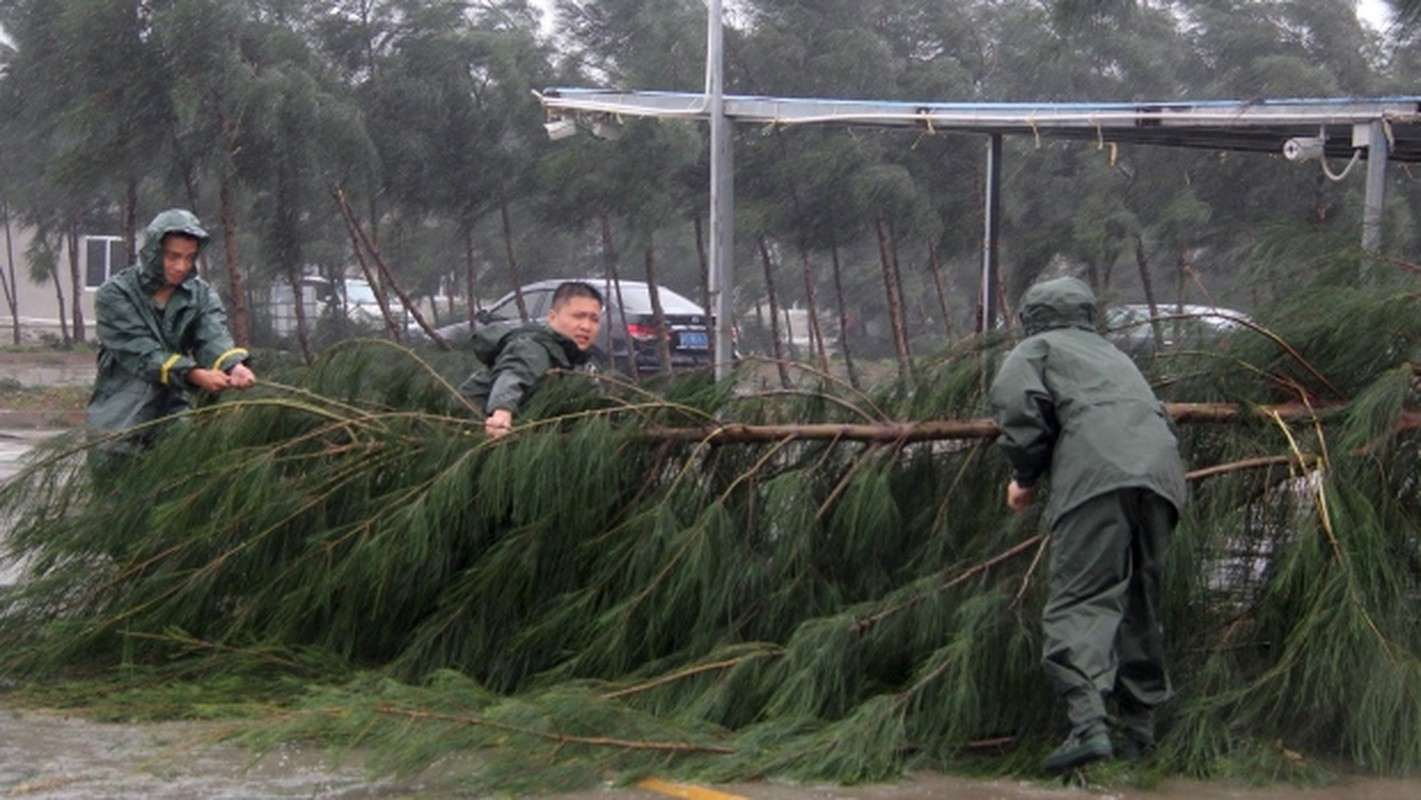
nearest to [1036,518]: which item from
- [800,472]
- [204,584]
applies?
[800,472]

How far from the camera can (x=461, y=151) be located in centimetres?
1692

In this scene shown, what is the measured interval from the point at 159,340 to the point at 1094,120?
5824mm

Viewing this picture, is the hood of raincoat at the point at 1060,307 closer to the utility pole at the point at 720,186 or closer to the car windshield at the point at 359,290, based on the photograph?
the utility pole at the point at 720,186

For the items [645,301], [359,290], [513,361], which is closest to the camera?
[513,361]

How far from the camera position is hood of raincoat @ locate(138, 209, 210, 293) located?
6457mm

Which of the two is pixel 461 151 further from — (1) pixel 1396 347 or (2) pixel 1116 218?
(1) pixel 1396 347

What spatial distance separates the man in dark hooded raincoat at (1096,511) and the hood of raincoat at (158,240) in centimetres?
332

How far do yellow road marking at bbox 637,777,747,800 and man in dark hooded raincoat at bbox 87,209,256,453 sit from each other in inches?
96.7

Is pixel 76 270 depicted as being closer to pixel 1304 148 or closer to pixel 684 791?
pixel 1304 148

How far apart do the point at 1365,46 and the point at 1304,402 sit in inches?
470

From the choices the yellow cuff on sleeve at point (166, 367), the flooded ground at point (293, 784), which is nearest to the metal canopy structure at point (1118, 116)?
the flooded ground at point (293, 784)

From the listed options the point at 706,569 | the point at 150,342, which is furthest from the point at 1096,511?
the point at 150,342

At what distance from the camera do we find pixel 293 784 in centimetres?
470

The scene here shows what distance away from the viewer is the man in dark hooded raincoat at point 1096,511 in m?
4.62
